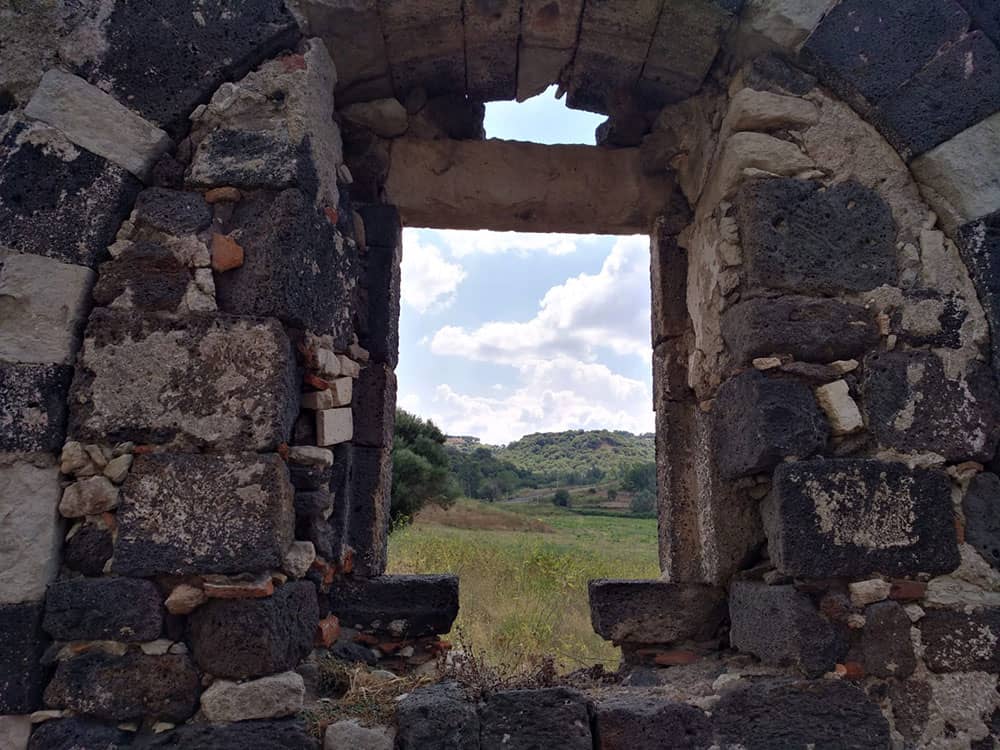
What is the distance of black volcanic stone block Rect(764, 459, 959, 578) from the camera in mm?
2447

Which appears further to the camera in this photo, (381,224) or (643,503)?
(643,503)

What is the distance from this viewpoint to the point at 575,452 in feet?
128

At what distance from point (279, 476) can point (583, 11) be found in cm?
225

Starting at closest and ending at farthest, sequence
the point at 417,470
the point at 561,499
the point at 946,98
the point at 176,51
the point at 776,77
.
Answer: the point at 176,51, the point at 946,98, the point at 776,77, the point at 417,470, the point at 561,499

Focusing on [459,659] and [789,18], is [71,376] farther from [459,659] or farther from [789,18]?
[789,18]

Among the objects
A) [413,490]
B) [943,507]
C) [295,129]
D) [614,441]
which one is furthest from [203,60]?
[614,441]

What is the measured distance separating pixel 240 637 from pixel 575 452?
37.3m

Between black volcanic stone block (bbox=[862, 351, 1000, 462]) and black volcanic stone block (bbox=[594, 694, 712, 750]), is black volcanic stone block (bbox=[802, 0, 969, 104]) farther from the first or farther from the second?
black volcanic stone block (bbox=[594, 694, 712, 750])

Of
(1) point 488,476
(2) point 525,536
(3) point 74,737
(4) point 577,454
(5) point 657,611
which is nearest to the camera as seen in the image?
(3) point 74,737

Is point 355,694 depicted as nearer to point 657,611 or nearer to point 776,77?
point 657,611

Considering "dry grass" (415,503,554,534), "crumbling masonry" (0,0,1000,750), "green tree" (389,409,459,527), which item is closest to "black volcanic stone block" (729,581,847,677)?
"crumbling masonry" (0,0,1000,750)

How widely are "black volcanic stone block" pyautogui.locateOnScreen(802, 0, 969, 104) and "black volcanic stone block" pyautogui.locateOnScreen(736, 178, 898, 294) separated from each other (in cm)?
45

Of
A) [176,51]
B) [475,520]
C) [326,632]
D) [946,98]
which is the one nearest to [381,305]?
[176,51]

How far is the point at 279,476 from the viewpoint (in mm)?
2311
